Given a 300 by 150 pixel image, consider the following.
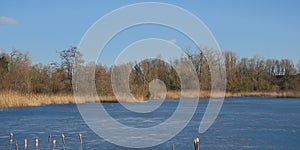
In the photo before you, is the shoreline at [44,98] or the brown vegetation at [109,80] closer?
the shoreline at [44,98]

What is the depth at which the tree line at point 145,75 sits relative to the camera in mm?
27562

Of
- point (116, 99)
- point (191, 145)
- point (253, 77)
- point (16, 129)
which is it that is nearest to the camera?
point (191, 145)

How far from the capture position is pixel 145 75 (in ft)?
102

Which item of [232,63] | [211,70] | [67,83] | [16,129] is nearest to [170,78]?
[211,70]

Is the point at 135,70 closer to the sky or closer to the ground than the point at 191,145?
closer to the sky

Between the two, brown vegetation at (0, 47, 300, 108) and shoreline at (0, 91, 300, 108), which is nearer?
shoreline at (0, 91, 300, 108)

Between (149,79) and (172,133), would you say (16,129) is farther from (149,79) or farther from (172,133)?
(149,79)

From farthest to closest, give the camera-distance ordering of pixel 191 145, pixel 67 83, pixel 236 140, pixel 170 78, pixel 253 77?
pixel 253 77 → pixel 170 78 → pixel 67 83 → pixel 236 140 → pixel 191 145

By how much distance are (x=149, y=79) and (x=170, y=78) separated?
15.9 feet

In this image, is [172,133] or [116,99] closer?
[172,133]

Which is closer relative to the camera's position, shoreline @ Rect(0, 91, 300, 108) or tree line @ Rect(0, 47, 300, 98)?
shoreline @ Rect(0, 91, 300, 108)

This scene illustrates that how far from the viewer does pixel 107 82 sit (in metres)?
26.2

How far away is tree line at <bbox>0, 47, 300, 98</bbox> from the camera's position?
27.6 m

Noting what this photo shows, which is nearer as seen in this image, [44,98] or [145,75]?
[44,98]
